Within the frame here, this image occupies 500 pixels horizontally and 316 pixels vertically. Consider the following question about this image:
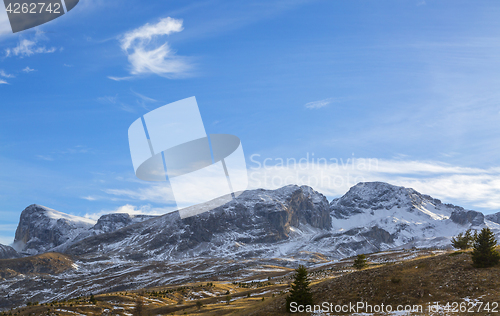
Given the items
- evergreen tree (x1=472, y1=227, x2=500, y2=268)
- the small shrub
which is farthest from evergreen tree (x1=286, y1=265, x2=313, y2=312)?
evergreen tree (x1=472, y1=227, x2=500, y2=268)

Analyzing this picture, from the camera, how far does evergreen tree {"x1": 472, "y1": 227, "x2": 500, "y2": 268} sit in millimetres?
48531

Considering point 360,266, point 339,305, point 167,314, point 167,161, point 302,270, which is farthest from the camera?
point 360,266

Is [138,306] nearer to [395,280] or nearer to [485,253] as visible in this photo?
[395,280]

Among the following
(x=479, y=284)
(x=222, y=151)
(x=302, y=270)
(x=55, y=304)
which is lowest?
(x=479, y=284)

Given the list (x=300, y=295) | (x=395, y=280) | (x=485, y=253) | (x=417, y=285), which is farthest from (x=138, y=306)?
(x=485, y=253)

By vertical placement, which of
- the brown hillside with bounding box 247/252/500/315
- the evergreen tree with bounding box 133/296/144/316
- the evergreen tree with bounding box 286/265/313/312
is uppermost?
the evergreen tree with bounding box 133/296/144/316

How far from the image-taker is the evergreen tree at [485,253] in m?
48.5

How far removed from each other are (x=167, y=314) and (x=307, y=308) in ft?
103

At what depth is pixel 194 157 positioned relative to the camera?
42469mm

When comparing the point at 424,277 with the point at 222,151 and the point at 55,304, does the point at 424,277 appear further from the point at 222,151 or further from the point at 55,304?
the point at 55,304

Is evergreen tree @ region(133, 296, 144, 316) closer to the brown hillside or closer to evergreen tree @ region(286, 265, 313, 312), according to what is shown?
the brown hillside

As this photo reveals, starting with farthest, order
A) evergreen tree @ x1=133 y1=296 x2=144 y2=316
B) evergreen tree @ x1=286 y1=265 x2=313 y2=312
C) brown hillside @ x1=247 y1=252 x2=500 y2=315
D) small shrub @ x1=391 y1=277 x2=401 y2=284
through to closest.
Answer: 1. evergreen tree @ x1=133 y1=296 x2=144 y2=316
2. evergreen tree @ x1=286 y1=265 x2=313 y2=312
3. small shrub @ x1=391 y1=277 x2=401 y2=284
4. brown hillside @ x1=247 y1=252 x2=500 y2=315

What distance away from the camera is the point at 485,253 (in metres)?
48.9

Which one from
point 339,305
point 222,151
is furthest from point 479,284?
point 222,151
